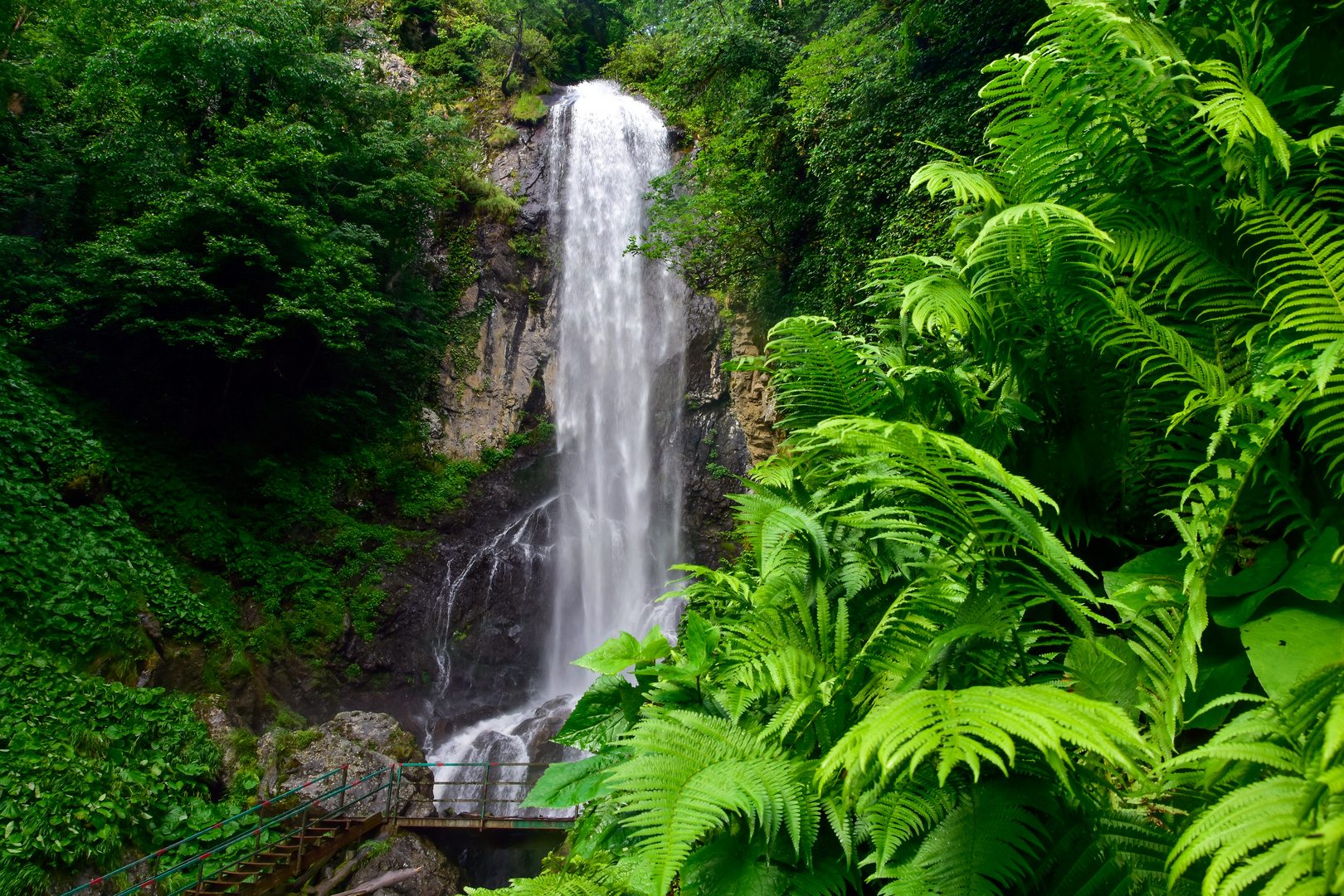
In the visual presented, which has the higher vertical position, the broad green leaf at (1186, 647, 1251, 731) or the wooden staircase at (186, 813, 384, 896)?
the broad green leaf at (1186, 647, 1251, 731)

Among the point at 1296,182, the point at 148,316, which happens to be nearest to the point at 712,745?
the point at 1296,182

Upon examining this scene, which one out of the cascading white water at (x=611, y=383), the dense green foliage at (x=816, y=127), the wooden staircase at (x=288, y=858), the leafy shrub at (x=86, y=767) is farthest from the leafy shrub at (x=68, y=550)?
the dense green foliage at (x=816, y=127)

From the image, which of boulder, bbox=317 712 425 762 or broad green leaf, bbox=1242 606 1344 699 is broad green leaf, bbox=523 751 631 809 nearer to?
broad green leaf, bbox=1242 606 1344 699

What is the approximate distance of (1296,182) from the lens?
1.49 metres

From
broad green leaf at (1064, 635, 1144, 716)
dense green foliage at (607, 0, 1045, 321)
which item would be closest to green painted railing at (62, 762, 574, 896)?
broad green leaf at (1064, 635, 1144, 716)

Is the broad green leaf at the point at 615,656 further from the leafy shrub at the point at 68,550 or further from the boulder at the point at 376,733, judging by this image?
the leafy shrub at the point at 68,550

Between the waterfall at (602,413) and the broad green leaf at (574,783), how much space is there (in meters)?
9.34

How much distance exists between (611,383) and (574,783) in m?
13.6

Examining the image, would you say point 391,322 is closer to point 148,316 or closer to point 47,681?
point 148,316

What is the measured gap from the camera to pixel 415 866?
21.4 feet

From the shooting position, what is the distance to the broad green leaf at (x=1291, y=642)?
3.38 feet

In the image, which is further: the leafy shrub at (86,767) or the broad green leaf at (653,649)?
the leafy shrub at (86,767)

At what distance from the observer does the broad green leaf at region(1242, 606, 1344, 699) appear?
3.38 ft

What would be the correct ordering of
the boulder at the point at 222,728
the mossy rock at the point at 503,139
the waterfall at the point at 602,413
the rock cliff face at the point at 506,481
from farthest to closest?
the mossy rock at the point at 503,139 → the waterfall at the point at 602,413 → the rock cliff face at the point at 506,481 → the boulder at the point at 222,728
